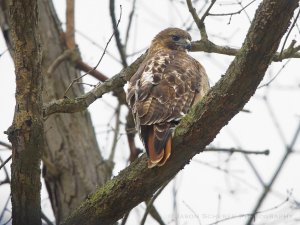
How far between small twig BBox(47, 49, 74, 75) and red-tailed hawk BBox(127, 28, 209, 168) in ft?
3.90

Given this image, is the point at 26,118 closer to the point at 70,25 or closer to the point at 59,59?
the point at 59,59

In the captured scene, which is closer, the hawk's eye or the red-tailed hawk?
the red-tailed hawk

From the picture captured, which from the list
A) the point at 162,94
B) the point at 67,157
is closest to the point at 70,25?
the point at 67,157

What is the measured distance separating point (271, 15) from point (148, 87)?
1682mm

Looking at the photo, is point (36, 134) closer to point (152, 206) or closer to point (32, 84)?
point (32, 84)

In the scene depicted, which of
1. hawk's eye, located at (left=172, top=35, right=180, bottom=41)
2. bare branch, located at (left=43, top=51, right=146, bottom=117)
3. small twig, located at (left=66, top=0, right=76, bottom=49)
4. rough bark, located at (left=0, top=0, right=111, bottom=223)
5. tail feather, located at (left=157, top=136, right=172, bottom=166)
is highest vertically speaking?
small twig, located at (left=66, top=0, right=76, bottom=49)

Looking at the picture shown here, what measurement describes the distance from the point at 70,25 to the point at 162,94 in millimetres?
2719

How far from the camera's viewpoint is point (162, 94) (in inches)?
208

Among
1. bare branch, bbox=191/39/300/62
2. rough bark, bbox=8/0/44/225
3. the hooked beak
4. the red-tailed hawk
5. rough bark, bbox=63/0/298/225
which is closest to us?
rough bark, bbox=63/0/298/225

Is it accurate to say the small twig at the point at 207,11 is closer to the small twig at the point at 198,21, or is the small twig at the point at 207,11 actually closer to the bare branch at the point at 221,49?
the small twig at the point at 198,21

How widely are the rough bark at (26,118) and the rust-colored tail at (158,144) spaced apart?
74 cm

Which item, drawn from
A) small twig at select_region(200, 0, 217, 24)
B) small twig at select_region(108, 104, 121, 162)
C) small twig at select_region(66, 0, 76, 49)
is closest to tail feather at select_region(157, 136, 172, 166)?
small twig at select_region(200, 0, 217, 24)

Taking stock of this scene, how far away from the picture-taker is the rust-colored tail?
4527mm

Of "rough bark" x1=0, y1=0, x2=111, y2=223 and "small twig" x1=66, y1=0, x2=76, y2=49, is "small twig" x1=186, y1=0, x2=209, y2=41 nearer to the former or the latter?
"rough bark" x1=0, y1=0, x2=111, y2=223
